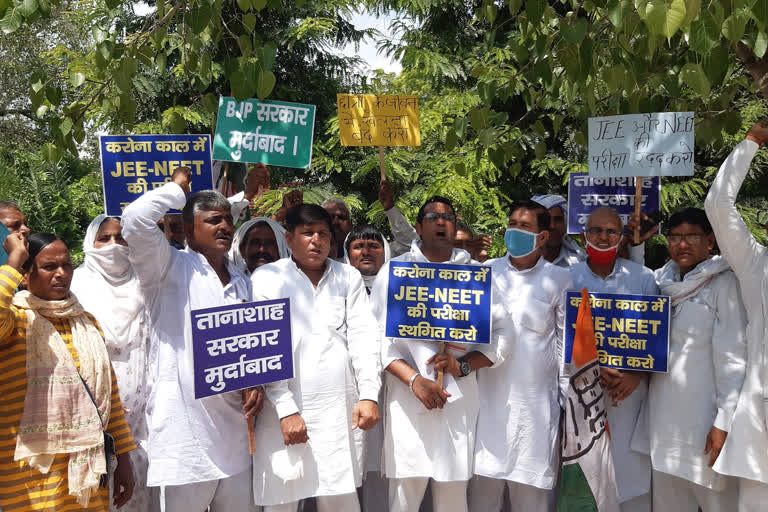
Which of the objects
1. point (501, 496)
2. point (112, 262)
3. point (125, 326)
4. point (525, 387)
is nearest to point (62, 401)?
point (125, 326)

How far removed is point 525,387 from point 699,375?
96 centimetres

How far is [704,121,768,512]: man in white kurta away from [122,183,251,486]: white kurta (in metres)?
2.56

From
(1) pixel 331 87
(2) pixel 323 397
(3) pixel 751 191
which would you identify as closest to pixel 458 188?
(1) pixel 331 87

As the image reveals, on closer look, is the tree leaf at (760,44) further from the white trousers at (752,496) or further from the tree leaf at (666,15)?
the white trousers at (752,496)

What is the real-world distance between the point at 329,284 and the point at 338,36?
849cm

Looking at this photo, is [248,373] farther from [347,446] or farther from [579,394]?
[579,394]

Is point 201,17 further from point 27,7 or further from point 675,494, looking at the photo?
point 675,494

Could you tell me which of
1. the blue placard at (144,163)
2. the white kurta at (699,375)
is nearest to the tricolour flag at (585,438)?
the white kurta at (699,375)

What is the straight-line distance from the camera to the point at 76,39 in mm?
19953

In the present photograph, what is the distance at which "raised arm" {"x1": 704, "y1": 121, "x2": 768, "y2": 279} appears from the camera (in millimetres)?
4090

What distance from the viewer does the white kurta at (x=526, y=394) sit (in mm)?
4391

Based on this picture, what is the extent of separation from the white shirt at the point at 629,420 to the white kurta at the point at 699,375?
15 centimetres

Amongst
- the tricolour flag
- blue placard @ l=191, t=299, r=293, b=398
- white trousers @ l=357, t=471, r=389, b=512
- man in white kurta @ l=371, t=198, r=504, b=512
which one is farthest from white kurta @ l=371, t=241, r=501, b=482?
white trousers @ l=357, t=471, r=389, b=512

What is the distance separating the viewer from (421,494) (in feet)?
14.2
